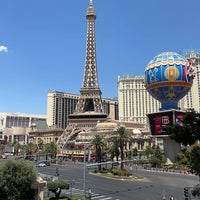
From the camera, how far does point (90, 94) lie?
137500 mm

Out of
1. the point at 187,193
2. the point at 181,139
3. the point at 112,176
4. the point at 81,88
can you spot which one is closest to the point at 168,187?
the point at 112,176

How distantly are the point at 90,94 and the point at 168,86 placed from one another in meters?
66.2

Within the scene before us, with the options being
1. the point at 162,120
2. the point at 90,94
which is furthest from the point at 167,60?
the point at 90,94

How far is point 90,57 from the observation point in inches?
5586

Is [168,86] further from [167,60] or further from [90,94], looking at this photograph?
[90,94]

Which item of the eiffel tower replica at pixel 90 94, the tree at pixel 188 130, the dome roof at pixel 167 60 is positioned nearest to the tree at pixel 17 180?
the tree at pixel 188 130

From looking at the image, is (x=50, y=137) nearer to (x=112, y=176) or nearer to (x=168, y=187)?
(x=112, y=176)

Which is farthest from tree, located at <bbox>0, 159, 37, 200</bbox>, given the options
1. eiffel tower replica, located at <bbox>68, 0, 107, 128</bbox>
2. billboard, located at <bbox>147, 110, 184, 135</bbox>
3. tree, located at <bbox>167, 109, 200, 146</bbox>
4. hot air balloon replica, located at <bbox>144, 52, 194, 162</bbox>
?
eiffel tower replica, located at <bbox>68, 0, 107, 128</bbox>

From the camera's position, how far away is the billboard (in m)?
75.6

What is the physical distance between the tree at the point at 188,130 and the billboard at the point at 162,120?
2303 inches

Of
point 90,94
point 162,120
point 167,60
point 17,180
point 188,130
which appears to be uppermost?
point 90,94

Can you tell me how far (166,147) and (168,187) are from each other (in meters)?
36.4

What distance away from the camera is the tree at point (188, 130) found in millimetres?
17828

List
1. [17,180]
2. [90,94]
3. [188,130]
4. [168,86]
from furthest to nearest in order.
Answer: [90,94], [168,86], [17,180], [188,130]
